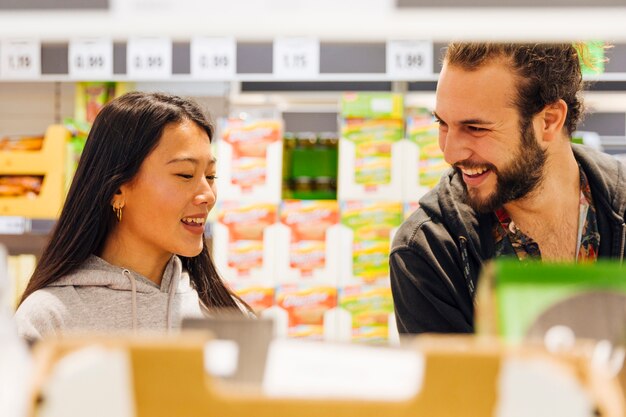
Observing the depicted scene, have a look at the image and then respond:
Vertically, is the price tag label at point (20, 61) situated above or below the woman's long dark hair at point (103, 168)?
above

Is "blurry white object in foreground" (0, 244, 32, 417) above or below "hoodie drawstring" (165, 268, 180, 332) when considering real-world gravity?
above

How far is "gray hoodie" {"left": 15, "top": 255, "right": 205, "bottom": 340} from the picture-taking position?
5.98 ft

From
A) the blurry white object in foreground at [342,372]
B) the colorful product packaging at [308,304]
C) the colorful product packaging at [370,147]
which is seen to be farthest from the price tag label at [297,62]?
the blurry white object in foreground at [342,372]

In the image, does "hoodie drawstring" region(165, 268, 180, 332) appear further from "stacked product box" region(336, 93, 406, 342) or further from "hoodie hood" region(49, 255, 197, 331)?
"stacked product box" region(336, 93, 406, 342)

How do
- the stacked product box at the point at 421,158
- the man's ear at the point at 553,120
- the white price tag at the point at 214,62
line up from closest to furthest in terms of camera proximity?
the man's ear at the point at 553,120
the white price tag at the point at 214,62
the stacked product box at the point at 421,158

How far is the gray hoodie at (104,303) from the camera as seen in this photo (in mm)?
1823

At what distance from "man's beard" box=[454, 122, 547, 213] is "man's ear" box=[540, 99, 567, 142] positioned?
6 centimetres

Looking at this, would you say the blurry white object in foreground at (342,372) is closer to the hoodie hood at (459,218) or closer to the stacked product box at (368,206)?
the hoodie hood at (459,218)

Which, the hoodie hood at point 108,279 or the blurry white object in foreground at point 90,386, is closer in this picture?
the blurry white object in foreground at point 90,386

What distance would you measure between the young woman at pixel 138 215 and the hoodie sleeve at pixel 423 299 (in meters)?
0.58

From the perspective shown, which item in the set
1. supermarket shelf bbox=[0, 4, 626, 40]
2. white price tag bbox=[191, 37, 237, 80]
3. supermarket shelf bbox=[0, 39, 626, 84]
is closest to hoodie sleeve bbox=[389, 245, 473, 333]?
supermarket shelf bbox=[0, 4, 626, 40]

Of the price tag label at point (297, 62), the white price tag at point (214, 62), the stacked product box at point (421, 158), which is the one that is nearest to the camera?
the price tag label at point (297, 62)

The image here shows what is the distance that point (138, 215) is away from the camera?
2102 millimetres

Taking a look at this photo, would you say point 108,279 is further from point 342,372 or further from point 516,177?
point 342,372
